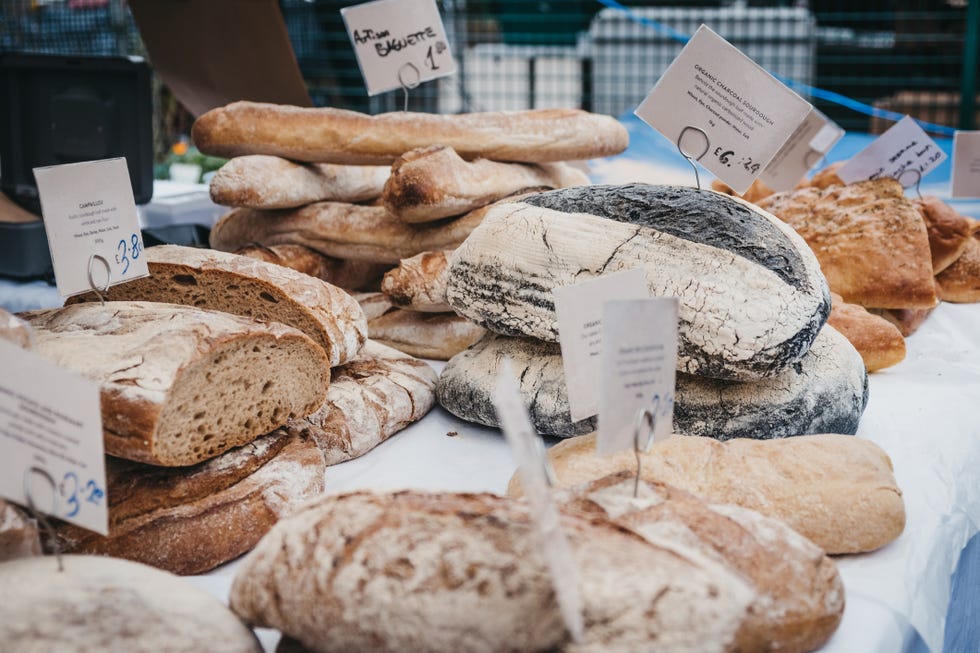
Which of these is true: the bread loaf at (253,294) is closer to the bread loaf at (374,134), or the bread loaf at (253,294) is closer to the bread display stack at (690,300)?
the bread display stack at (690,300)

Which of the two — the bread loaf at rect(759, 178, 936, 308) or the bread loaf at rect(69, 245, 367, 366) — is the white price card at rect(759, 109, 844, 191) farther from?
the bread loaf at rect(69, 245, 367, 366)

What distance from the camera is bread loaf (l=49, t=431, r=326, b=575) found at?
4.20 ft

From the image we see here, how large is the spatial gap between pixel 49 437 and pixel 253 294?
0.77 m

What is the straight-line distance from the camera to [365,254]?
7.83 feet

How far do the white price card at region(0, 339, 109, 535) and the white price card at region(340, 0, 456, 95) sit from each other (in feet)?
5.26

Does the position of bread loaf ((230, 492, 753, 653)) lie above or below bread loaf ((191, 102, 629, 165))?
below

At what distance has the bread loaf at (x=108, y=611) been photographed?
34.7 inches

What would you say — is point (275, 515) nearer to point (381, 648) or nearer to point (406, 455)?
point (406, 455)

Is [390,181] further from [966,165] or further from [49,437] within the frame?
[966,165]

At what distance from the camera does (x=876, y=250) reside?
2266 mm

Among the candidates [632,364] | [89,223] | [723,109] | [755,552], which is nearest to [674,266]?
[723,109]

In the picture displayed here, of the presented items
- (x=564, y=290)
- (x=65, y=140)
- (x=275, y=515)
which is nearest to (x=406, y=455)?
(x=275, y=515)

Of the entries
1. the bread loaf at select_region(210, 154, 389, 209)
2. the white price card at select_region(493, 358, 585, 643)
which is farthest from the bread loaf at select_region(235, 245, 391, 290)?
the white price card at select_region(493, 358, 585, 643)

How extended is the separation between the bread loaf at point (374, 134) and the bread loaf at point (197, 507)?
1.07m
